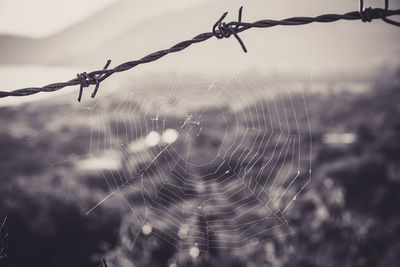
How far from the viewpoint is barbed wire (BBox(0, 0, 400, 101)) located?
129cm

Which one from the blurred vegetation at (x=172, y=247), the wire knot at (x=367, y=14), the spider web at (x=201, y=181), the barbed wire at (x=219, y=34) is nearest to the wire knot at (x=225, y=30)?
the barbed wire at (x=219, y=34)

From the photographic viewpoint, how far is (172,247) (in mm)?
5035

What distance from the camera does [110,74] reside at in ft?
4.88

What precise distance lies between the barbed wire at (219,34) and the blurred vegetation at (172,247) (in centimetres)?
336

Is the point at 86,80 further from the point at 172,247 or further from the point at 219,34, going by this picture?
the point at 172,247

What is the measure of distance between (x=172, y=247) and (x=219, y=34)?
169 inches

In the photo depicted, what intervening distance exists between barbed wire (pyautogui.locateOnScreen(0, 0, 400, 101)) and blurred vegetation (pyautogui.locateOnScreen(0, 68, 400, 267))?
11.0 feet

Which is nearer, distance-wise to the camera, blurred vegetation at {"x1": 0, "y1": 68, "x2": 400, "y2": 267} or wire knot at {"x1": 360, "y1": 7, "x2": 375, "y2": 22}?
wire knot at {"x1": 360, "y1": 7, "x2": 375, "y2": 22}

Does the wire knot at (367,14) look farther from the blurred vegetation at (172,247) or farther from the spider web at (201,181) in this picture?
the blurred vegetation at (172,247)

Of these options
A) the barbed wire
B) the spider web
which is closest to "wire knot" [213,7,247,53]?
the barbed wire

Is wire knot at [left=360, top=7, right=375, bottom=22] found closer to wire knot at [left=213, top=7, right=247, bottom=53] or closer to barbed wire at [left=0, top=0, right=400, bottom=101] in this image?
barbed wire at [left=0, top=0, right=400, bottom=101]

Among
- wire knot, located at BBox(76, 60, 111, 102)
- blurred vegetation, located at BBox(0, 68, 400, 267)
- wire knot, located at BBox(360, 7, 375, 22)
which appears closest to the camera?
wire knot, located at BBox(360, 7, 375, 22)

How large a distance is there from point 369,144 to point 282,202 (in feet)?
9.23

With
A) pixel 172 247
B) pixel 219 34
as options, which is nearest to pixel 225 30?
pixel 219 34
